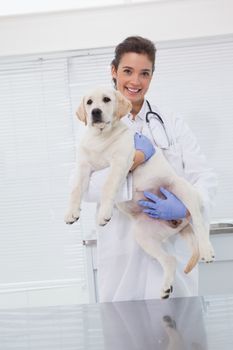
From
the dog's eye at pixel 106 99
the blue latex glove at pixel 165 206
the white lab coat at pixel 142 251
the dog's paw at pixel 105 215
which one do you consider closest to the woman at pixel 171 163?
the white lab coat at pixel 142 251

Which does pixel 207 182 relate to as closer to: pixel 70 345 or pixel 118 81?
pixel 118 81

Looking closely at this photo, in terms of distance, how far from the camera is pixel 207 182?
148cm

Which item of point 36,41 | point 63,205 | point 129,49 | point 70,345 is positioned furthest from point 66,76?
point 70,345

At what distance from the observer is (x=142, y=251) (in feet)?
5.01

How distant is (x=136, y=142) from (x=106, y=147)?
0.10m

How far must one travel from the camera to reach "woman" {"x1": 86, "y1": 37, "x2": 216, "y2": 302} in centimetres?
145

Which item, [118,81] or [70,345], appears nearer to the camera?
[70,345]

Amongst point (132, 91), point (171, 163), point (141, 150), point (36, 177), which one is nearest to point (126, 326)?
point (141, 150)

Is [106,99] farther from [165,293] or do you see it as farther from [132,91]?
[165,293]

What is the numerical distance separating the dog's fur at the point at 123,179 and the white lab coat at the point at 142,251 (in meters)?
→ 0.10

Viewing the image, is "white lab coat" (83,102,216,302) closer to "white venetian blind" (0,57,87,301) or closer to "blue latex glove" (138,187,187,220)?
"blue latex glove" (138,187,187,220)

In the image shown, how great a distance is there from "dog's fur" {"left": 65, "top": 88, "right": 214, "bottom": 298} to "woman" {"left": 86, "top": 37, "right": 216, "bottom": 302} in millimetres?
93

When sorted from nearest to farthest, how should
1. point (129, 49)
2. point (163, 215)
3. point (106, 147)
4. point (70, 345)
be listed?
point (70, 345) → point (106, 147) → point (163, 215) → point (129, 49)

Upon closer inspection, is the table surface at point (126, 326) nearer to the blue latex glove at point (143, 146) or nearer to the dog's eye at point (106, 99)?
the blue latex glove at point (143, 146)
